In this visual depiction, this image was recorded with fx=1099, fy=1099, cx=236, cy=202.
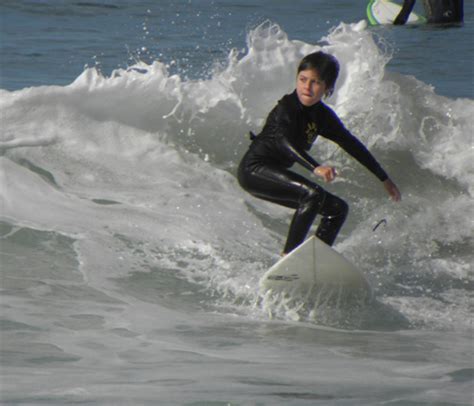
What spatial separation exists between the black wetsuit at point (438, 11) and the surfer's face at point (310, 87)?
9.99 metres

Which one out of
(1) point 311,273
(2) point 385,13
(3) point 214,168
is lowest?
(1) point 311,273

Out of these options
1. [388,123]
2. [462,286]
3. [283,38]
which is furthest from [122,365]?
[283,38]

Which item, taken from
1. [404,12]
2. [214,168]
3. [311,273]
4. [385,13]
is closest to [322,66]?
[311,273]

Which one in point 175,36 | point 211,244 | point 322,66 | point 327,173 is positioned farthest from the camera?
point 175,36

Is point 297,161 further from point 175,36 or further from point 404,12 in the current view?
point 404,12

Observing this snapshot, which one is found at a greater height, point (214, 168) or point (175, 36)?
point (175, 36)

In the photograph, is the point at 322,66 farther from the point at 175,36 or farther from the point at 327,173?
the point at 175,36

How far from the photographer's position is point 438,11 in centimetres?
1527

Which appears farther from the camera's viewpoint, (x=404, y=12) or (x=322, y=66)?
(x=404, y=12)

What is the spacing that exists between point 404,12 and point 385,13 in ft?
1.45

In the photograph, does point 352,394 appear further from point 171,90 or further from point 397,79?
point 397,79

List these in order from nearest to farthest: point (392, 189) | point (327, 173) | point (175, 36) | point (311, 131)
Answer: point (327, 173) < point (311, 131) < point (392, 189) < point (175, 36)

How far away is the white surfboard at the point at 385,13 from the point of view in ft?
50.9

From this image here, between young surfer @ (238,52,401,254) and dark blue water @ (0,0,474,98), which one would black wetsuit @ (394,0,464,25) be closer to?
Result: dark blue water @ (0,0,474,98)
